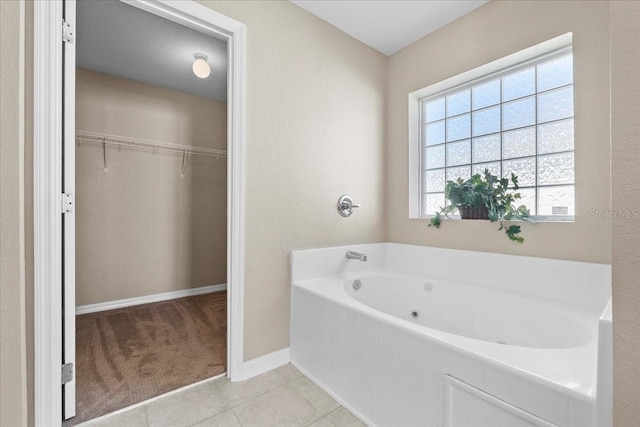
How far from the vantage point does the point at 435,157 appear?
2.42 m

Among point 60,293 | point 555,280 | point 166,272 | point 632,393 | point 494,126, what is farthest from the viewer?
point 166,272

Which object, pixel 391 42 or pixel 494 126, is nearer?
pixel 494 126

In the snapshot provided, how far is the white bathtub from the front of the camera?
2.88 feet

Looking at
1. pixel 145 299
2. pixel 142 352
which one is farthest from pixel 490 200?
pixel 145 299

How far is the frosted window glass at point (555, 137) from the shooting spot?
1.69 meters

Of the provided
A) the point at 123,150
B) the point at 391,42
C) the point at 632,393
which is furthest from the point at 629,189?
the point at 123,150

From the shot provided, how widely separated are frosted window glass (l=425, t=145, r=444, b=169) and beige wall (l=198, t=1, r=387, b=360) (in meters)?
0.53

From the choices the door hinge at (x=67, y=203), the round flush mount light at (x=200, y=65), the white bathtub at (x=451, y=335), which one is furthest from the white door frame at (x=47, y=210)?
the round flush mount light at (x=200, y=65)

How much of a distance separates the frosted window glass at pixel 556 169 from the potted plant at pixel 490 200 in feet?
0.57

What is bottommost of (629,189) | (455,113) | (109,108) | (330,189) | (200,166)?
(629,189)

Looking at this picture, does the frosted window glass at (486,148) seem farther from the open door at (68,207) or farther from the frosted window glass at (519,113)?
the open door at (68,207)

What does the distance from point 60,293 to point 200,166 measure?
95.6 inches

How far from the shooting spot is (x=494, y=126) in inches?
80.6

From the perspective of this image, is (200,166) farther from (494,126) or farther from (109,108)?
(494,126)
